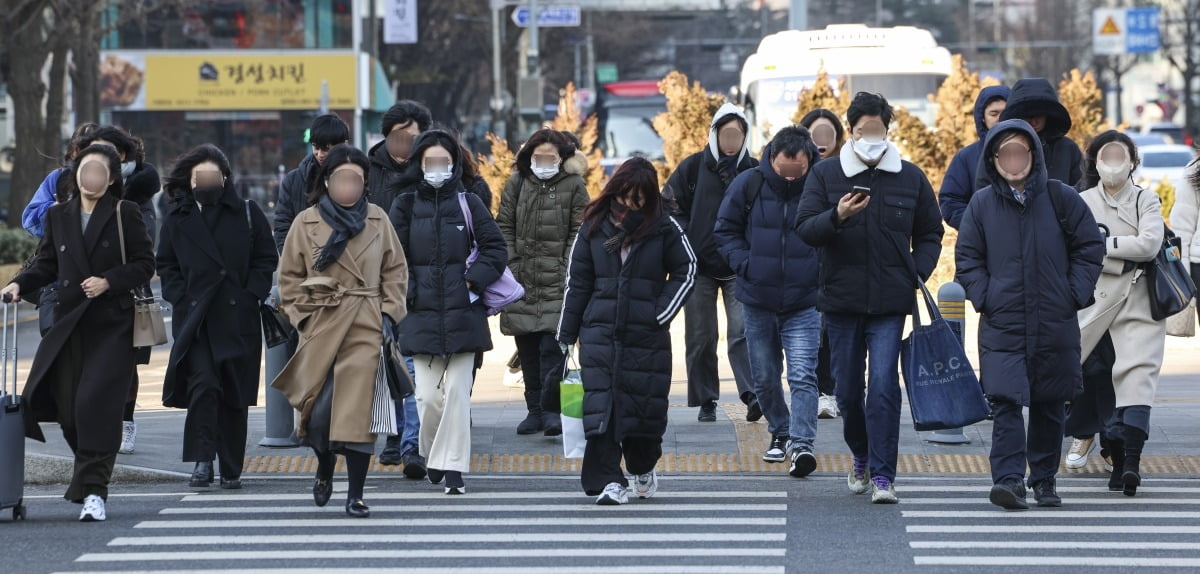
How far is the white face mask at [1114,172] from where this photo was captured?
9.09 m

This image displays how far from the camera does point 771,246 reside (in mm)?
9695

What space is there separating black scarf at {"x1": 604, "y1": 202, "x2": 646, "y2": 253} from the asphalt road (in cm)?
119

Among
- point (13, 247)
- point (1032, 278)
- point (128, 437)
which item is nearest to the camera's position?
point (1032, 278)

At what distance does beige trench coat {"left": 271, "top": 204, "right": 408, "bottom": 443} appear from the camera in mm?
8336

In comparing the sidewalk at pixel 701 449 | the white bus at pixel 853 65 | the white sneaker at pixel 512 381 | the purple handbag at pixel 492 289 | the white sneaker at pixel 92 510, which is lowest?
the white sneaker at pixel 512 381

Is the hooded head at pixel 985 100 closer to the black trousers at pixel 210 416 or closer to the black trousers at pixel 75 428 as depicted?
the black trousers at pixel 210 416

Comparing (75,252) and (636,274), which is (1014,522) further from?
(75,252)

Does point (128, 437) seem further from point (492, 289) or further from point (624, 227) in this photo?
point (624, 227)

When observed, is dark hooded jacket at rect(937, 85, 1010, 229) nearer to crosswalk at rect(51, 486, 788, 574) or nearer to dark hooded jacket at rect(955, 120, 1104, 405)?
dark hooded jacket at rect(955, 120, 1104, 405)

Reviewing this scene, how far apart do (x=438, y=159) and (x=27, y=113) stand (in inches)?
879

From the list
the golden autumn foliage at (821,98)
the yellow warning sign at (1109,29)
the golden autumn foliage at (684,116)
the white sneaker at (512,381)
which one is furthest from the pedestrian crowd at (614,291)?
the yellow warning sign at (1109,29)

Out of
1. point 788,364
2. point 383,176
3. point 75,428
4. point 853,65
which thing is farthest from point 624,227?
point 853,65

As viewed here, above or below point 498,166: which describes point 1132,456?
below

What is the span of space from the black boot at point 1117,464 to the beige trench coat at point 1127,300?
0.20 meters
